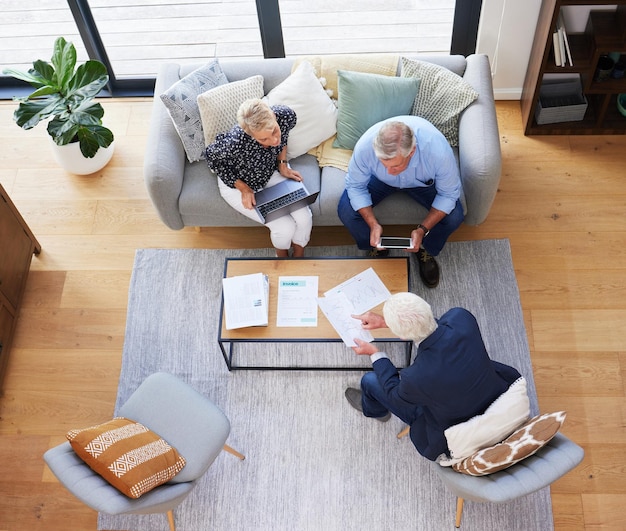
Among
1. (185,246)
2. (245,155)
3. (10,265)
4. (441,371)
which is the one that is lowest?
(185,246)

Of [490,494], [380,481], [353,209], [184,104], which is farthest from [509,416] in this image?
[184,104]

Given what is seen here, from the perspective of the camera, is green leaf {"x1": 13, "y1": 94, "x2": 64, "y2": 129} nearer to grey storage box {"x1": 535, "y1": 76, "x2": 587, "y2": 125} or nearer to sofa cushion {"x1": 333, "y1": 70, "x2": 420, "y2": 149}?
sofa cushion {"x1": 333, "y1": 70, "x2": 420, "y2": 149}

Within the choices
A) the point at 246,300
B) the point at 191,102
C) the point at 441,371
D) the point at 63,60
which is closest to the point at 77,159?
the point at 63,60

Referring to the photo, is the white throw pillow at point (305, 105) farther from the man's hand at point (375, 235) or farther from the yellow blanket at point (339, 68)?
the man's hand at point (375, 235)

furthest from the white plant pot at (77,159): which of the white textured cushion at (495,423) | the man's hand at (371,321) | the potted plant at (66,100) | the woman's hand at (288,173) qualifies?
the white textured cushion at (495,423)

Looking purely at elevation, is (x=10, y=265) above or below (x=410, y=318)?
below

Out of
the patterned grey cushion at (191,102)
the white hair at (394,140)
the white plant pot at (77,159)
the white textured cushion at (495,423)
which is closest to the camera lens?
the white textured cushion at (495,423)

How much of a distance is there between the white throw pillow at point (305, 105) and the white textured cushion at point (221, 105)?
14cm

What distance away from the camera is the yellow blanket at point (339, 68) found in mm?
3408

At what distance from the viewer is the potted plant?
3438mm

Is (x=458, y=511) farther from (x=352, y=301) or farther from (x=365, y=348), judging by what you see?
(x=352, y=301)

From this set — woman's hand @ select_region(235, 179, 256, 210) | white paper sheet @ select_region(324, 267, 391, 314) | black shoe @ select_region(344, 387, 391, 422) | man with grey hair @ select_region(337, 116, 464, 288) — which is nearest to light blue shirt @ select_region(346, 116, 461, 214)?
man with grey hair @ select_region(337, 116, 464, 288)

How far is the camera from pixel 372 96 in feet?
10.8

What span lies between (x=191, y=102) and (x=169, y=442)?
1.65 m
